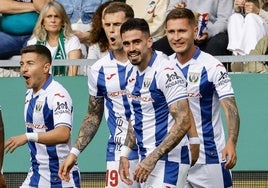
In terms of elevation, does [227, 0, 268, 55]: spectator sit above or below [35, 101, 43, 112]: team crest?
above

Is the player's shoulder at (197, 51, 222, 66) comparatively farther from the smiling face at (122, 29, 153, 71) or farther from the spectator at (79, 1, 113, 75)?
the spectator at (79, 1, 113, 75)

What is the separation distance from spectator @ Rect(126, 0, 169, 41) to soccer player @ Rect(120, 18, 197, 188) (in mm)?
4278

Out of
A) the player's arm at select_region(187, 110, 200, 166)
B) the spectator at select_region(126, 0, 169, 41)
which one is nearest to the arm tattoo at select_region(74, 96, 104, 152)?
the player's arm at select_region(187, 110, 200, 166)

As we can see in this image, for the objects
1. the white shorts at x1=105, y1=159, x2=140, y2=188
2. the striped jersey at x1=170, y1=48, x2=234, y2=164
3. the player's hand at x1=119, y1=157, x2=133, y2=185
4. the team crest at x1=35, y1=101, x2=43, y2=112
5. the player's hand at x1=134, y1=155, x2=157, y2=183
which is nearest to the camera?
the player's hand at x1=134, y1=155, x2=157, y2=183

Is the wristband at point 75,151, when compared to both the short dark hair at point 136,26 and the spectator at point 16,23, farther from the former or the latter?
the spectator at point 16,23

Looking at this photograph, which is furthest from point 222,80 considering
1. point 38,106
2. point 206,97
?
point 38,106

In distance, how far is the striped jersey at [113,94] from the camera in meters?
10.9

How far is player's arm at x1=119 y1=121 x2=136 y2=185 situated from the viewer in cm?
1016

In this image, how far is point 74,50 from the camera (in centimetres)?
1429

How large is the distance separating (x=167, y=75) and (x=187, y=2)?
15.8 feet

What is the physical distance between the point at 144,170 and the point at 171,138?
0.35 m

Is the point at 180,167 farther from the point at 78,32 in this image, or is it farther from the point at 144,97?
the point at 78,32

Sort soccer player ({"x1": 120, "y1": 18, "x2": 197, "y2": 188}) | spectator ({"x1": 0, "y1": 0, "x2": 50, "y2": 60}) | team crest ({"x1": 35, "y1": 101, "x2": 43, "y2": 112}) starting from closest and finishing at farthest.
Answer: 1. soccer player ({"x1": 120, "y1": 18, "x2": 197, "y2": 188})
2. team crest ({"x1": 35, "y1": 101, "x2": 43, "y2": 112})
3. spectator ({"x1": 0, "y1": 0, "x2": 50, "y2": 60})

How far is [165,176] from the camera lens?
32.6 ft
